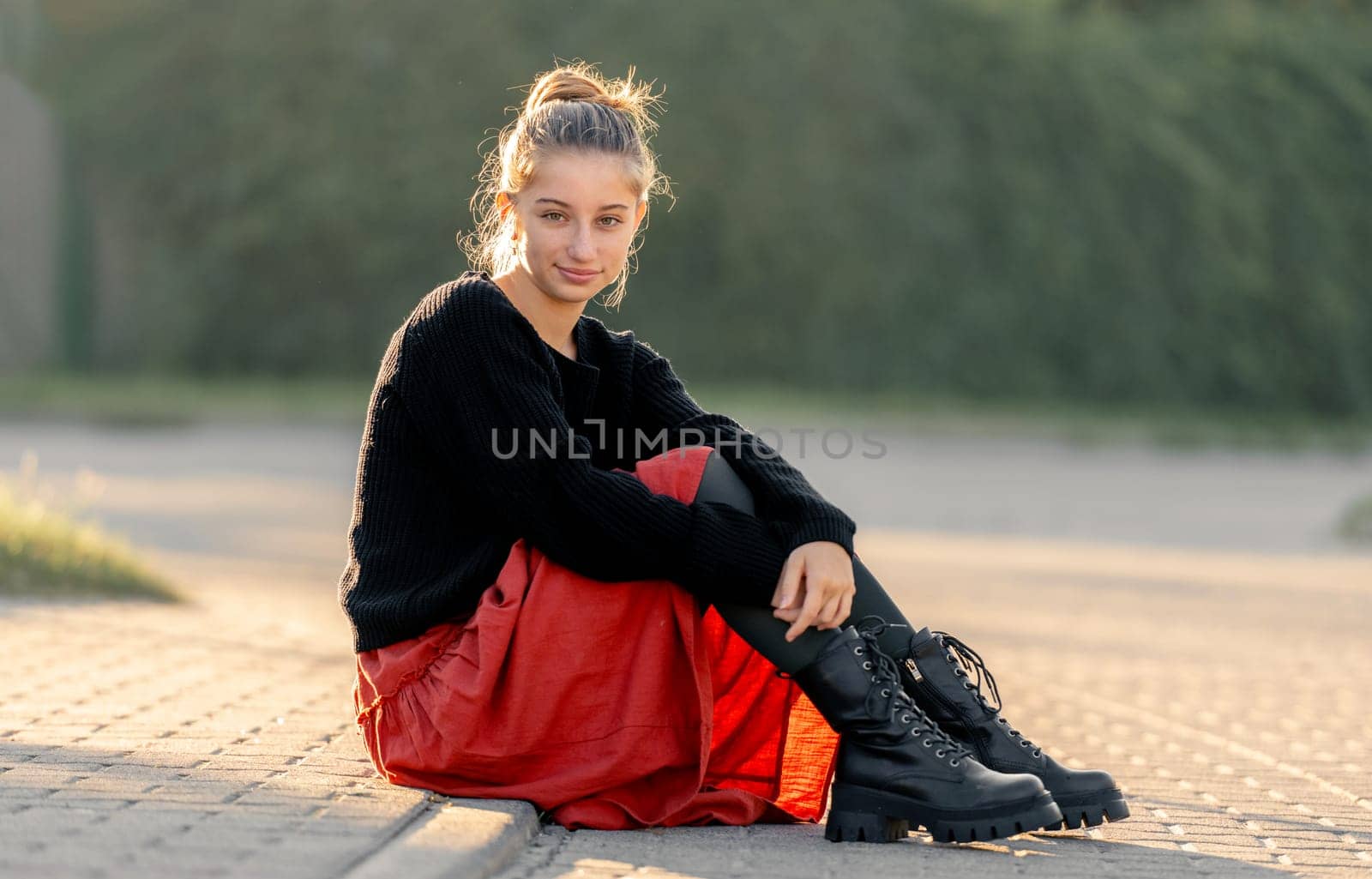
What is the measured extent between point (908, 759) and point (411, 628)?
0.83m

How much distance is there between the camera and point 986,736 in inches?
116

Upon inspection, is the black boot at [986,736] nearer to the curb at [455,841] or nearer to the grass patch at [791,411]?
the curb at [455,841]

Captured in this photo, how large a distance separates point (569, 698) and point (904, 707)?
1.77ft

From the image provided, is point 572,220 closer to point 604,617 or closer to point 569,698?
point 604,617

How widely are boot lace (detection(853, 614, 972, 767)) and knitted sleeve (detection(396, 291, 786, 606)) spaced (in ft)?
0.64

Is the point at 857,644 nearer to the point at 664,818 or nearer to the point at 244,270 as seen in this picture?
the point at 664,818

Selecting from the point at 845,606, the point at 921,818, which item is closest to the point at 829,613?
the point at 845,606

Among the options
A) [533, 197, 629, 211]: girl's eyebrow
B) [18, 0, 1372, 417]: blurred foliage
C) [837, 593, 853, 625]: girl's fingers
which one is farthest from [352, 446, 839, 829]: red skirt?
[18, 0, 1372, 417]: blurred foliage

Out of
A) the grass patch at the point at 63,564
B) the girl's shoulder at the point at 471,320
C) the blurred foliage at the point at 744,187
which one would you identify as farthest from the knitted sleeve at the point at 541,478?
the blurred foliage at the point at 744,187

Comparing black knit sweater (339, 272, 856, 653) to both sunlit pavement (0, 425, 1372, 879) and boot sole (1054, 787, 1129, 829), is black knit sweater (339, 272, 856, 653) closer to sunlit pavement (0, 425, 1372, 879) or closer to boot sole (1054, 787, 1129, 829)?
sunlit pavement (0, 425, 1372, 879)

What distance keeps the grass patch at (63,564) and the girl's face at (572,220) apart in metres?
3.56

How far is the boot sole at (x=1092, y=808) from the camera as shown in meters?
2.93

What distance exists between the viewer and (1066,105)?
17281mm

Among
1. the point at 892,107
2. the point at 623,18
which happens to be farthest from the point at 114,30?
the point at 892,107
